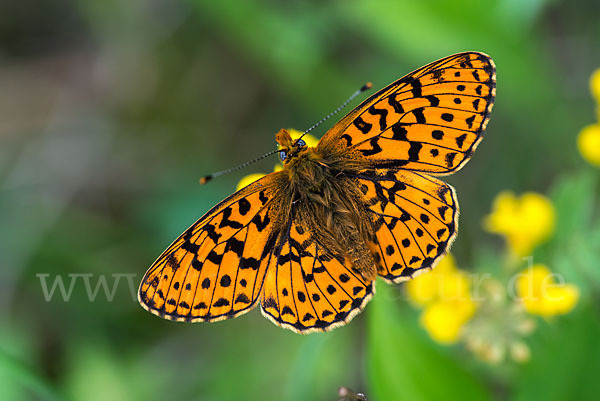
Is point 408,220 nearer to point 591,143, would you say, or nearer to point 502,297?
point 502,297

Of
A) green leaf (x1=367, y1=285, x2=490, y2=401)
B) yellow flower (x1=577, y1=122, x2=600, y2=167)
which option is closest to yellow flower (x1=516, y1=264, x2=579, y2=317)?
green leaf (x1=367, y1=285, x2=490, y2=401)

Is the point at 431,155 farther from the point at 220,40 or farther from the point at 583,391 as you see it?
the point at 220,40

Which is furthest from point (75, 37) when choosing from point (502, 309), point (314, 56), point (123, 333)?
point (502, 309)

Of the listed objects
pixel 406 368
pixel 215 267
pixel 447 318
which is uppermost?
pixel 215 267

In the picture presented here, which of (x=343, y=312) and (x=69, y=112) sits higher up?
(x=69, y=112)

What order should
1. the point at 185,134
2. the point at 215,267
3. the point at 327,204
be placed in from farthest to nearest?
the point at 185,134 → the point at 327,204 → the point at 215,267

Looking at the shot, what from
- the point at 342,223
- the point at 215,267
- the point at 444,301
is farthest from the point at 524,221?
the point at 215,267

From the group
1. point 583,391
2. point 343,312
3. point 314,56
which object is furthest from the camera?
point 314,56
